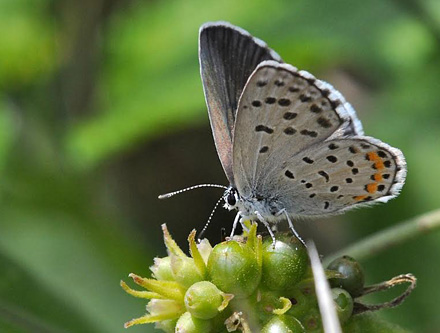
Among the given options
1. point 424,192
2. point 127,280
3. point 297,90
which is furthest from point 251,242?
point 424,192

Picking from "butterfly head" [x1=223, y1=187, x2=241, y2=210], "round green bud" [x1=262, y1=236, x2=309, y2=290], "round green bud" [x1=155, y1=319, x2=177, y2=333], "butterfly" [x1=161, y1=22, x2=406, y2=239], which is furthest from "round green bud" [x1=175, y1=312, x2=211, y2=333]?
"butterfly head" [x1=223, y1=187, x2=241, y2=210]

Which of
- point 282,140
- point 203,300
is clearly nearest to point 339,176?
point 282,140

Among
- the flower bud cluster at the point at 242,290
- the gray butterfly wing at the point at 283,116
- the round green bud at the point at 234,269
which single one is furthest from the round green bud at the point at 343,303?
the gray butterfly wing at the point at 283,116

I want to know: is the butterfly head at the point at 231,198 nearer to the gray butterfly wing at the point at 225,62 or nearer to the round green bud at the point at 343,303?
the gray butterfly wing at the point at 225,62

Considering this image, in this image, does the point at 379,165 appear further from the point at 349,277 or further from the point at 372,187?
the point at 349,277

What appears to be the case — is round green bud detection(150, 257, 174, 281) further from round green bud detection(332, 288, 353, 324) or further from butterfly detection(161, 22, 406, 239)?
round green bud detection(332, 288, 353, 324)
